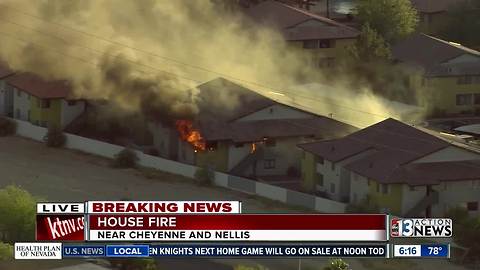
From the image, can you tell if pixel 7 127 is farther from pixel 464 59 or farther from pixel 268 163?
pixel 464 59

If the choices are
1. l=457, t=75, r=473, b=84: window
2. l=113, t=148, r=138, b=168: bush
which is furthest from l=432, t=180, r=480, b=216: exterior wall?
l=457, t=75, r=473, b=84: window

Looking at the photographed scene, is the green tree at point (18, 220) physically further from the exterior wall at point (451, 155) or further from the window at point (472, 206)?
the window at point (472, 206)

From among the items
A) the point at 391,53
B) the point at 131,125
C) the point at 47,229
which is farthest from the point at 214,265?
the point at 391,53

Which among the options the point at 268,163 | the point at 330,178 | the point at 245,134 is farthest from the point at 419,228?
the point at 245,134

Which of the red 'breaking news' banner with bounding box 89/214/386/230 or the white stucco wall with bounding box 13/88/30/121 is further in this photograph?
the white stucco wall with bounding box 13/88/30/121

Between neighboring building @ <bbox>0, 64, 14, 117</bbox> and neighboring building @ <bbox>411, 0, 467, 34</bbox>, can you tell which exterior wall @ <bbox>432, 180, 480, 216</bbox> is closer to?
neighboring building @ <bbox>0, 64, 14, 117</bbox>
